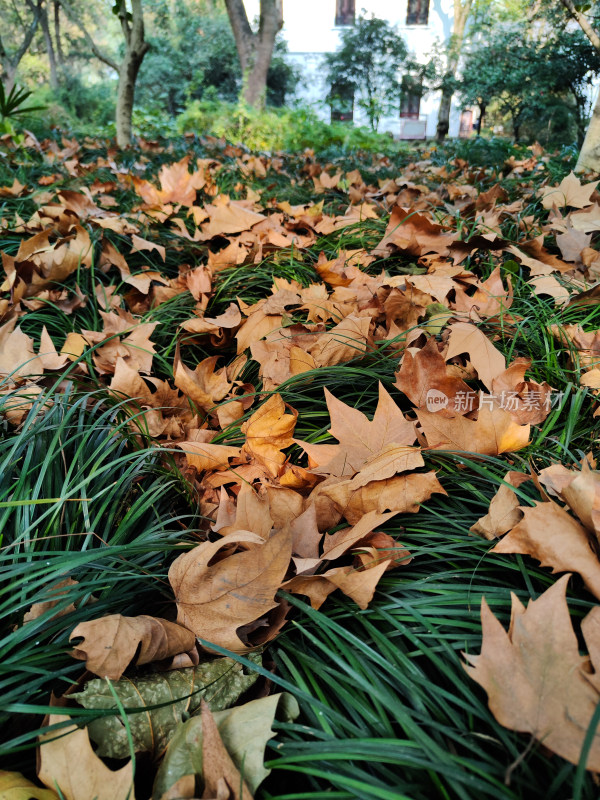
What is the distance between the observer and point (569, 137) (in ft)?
51.0

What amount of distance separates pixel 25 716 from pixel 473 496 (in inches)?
33.9

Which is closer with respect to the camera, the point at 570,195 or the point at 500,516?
the point at 500,516

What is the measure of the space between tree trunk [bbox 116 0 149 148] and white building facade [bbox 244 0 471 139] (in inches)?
875

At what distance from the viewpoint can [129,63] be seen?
5203 mm

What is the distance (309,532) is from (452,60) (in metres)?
23.3

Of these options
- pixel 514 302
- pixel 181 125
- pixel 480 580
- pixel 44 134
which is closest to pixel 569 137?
pixel 181 125

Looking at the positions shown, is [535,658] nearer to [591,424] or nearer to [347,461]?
[347,461]

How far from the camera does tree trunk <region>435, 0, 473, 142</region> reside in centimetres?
1691

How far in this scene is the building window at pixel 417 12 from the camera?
2586cm

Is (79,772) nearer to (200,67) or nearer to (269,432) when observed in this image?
(269,432)

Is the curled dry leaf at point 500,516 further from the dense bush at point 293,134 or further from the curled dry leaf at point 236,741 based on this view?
the dense bush at point 293,134

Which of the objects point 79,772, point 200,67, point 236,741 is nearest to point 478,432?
point 236,741

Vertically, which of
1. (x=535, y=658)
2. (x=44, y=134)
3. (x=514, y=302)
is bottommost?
(x=535, y=658)

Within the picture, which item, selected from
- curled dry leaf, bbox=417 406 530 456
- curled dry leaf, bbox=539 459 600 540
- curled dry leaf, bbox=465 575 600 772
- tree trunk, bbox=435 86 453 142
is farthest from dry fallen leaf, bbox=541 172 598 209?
tree trunk, bbox=435 86 453 142
